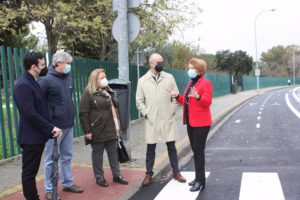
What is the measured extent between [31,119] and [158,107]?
241 centimetres

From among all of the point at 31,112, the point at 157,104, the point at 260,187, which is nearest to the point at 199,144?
the point at 157,104

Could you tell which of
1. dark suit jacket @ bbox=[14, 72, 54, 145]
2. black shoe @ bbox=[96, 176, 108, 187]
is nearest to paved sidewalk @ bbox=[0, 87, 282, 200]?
black shoe @ bbox=[96, 176, 108, 187]

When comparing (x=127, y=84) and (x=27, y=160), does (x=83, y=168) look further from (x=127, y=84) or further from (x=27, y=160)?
(x=27, y=160)

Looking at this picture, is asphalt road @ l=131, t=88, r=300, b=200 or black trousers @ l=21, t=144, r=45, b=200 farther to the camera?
asphalt road @ l=131, t=88, r=300, b=200

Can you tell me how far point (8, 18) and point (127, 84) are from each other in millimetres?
8106

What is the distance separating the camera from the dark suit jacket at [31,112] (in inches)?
195

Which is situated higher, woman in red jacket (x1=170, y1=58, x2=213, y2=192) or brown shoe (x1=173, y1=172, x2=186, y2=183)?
woman in red jacket (x1=170, y1=58, x2=213, y2=192)

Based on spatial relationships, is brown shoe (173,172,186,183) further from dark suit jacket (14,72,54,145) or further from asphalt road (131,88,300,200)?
dark suit jacket (14,72,54,145)

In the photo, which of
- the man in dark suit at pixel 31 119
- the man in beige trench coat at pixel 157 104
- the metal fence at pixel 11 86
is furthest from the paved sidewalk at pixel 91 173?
the man in dark suit at pixel 31 119

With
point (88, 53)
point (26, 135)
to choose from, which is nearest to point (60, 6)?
point (26, 135)

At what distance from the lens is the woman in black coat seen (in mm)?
6645

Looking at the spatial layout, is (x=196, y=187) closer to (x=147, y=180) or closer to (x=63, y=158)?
(x=147, y=180)

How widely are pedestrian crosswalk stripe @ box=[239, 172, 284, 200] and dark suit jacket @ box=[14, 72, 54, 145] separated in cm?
A: 285

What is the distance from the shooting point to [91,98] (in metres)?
6.65
